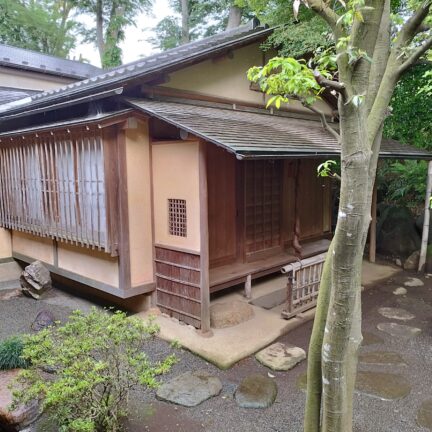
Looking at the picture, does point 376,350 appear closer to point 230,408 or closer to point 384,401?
point 384,401

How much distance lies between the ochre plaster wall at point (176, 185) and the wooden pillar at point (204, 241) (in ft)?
0.28

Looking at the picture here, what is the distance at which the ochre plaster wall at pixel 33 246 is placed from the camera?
7371mm

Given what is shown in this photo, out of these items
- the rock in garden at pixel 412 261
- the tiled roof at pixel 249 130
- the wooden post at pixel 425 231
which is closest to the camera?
the tiled roof at pixel 249 130

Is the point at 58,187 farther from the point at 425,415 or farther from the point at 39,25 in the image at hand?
the point at 39,25

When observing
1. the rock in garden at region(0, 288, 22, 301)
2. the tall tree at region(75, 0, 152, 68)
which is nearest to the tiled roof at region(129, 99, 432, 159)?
the rock in garden at region(0, 288, 22, 301)

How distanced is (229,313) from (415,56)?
14.3 feet

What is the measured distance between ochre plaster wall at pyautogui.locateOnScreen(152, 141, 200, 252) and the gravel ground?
1.48 m

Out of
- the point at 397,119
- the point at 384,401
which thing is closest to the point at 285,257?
the point at 384,401

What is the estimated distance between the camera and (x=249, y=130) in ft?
18.7

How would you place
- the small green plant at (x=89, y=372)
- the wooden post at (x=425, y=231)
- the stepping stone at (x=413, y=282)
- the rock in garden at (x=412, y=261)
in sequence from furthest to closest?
the rock in garden at (x=412, y=261), the wooden post at (x=425, y=231), the stepping stone at (x=413, y=282), the small green plant at (x=89, y=372)

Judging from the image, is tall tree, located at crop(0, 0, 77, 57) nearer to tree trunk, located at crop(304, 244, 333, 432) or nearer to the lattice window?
the lattice window

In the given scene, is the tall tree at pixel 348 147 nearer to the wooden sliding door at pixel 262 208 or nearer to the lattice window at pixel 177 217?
the lattice window at pixel 177 217

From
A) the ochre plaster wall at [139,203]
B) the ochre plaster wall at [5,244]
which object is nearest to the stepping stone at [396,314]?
the ochre plaster wall at [139,203]

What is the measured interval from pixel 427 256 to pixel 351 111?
7805 millimetres
